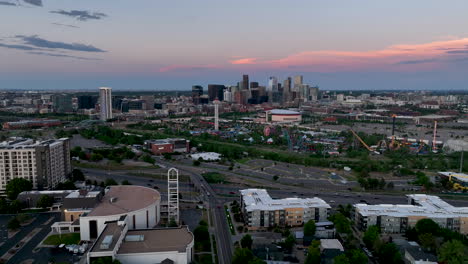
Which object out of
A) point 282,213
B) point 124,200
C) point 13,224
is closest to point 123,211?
point 124,200

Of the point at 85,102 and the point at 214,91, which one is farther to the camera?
the point at 214,91

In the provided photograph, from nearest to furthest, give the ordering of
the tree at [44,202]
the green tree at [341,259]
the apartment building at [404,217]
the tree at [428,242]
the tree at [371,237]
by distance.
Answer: the green tree at [341,259], the tree at [428,242], the tree at [371,237], the apartment building at [404,217], the tree at [44,202]

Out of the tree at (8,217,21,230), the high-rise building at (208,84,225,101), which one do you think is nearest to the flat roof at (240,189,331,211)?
the tree at (8,217,21,230)

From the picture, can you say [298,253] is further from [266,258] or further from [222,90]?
[222,90]

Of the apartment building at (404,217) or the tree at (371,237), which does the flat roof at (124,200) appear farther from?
the apartment building at (404,217)

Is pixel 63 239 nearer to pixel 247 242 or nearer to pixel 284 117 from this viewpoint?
pixel 247 242

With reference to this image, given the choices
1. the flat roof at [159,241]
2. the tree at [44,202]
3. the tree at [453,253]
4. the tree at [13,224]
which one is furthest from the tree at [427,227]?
the tree at [44,202]

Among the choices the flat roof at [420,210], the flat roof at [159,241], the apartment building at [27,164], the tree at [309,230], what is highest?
the apartment building at [27,164]
